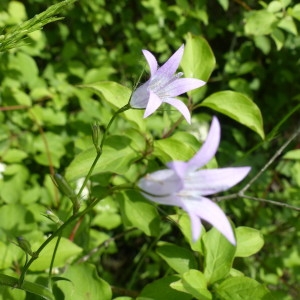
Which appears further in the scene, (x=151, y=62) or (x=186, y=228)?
(x=186, y=228)

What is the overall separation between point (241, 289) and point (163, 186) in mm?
493

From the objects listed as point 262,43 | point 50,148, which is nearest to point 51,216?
point 50,148

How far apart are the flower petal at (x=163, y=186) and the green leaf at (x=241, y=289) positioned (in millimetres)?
459

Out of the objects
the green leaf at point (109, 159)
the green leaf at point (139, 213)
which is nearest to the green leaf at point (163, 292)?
the green leaf at point (139, 213)

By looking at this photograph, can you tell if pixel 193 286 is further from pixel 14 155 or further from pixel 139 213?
pixel 14 155

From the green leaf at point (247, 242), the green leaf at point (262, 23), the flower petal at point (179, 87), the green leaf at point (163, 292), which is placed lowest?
the green leaf at point (247, 242)

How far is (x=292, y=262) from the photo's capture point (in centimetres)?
229

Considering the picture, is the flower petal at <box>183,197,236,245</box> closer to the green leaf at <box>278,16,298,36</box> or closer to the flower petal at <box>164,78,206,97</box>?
the flower petal at <box>164,78,206,97</box>

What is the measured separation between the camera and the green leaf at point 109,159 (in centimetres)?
125

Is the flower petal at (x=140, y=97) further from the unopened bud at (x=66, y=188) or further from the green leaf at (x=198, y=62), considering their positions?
the green leaf at (x=198, y=62)

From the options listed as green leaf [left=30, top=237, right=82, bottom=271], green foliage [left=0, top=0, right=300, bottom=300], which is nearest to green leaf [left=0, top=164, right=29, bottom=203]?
green foliage [left=0, top=0, right=300, bottom=300]

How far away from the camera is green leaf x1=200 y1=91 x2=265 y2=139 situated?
1368 millimetres

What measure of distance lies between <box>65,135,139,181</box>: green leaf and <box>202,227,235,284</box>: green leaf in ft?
1.01

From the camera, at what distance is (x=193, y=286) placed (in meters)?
1.13
